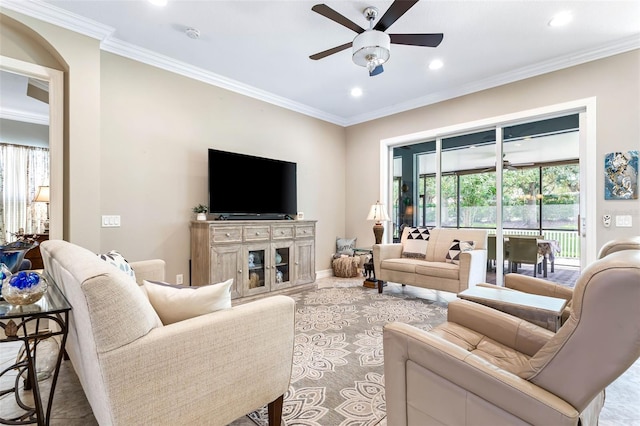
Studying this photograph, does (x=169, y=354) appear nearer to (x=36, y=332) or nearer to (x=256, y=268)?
(x=36, y=332)

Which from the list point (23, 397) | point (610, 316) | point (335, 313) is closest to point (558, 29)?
point (610, 316)

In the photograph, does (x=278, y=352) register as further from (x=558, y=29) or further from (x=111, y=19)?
(x=558, y=29)

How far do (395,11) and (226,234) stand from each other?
288 cm

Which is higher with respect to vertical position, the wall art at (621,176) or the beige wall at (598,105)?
the beige wall at (598,105)

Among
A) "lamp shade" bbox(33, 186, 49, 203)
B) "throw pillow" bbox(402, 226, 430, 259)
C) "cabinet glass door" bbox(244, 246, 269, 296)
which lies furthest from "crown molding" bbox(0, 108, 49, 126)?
"throw pillow" bbox(402, 226, 430, 259)

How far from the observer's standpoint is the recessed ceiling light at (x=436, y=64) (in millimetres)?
3646

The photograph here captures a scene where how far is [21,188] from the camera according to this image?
5.42m

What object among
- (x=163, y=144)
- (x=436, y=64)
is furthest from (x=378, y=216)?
(x=163, y=144)

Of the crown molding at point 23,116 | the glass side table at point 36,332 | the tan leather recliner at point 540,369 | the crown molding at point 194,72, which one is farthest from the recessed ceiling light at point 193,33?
the crown molding at point 23,116

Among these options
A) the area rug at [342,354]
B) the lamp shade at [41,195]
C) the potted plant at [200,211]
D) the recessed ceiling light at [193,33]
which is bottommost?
the area rug at [342,354]

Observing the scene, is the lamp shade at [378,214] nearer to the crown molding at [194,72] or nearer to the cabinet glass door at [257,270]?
the cabinet glass door at [257,270]

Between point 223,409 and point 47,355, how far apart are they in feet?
6.89

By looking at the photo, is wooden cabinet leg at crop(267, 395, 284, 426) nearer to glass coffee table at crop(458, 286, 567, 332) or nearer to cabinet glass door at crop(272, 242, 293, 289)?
glass coffee table at crop(458, 286, 567, 332)

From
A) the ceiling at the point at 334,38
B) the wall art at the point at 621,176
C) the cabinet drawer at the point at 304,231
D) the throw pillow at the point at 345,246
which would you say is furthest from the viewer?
the throw pillow at the point at 345,246
